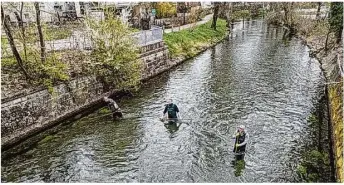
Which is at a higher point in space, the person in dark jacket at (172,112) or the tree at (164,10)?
the tree at (164,10)

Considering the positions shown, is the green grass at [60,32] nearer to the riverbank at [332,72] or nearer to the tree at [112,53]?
the tree at [112,53]

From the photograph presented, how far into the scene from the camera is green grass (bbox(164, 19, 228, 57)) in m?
35.0

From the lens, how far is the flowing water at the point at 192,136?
14391 mm

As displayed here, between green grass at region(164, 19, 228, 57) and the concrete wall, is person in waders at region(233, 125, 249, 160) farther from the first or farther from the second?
green grass at region(164, 19, 228, 57)

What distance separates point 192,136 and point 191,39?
79.9 ft

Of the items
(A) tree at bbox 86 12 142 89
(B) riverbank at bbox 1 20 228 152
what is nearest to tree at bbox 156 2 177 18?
(A) tree at bbox 86 12 142 89

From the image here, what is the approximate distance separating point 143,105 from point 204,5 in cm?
5766

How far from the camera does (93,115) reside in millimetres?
20781

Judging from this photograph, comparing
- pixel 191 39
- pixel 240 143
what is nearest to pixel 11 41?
pixel 240 143

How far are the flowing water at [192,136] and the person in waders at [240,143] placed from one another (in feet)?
1.14


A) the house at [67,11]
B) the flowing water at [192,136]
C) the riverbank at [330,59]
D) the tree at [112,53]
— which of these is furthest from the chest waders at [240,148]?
the house at [67,11]

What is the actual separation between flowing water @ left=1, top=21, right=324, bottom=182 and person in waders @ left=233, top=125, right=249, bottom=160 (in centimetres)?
35

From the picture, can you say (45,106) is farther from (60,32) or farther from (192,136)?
(192,136)

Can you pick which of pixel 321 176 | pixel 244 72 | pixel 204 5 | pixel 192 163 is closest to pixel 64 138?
pixel 192 163
